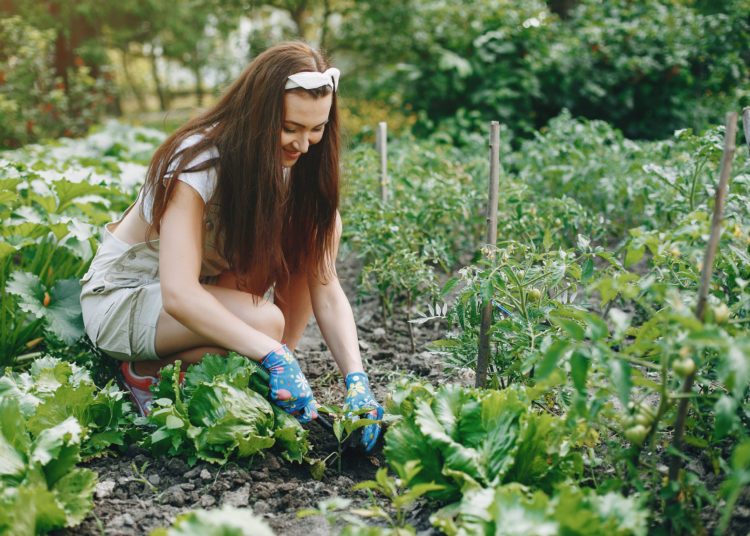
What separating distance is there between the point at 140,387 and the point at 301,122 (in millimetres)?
1046

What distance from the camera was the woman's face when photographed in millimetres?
1861

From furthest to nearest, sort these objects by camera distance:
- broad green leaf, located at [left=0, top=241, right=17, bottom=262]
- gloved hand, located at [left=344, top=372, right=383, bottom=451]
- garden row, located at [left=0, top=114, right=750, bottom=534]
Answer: broad green leaf, located at [left=0, top=241, right=17, bottom=262]
gloved hand, located at [left=344, top=372, right=383, bottom=451]
garden row, located at [left=0, top=114, right=750, bottom=534]

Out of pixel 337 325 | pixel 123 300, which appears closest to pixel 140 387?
pixel 123 300

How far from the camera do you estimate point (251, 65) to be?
1927 millimetres

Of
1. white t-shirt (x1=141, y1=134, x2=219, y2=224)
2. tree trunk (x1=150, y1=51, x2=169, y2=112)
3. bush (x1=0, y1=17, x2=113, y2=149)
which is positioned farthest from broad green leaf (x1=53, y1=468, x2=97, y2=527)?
tree trunk (x1=150, y1=51, x2=169, y2=112)

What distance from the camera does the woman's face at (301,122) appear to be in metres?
1.86

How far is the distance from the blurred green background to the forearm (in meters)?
2.66

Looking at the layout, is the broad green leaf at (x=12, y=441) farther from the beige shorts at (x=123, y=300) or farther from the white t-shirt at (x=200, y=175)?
the white t-shirt at (x=200, y=175)

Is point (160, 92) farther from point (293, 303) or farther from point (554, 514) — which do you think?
point (554, 514)

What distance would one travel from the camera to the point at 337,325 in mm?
2158

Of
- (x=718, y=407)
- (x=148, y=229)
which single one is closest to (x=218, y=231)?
(x=148, y=229)

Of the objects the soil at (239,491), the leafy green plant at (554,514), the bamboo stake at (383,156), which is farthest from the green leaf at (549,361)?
the bamboo stake at (383,156)

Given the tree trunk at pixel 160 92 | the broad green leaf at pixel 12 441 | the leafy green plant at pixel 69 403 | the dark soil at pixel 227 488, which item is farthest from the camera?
the tree trunk at pixel 160 92

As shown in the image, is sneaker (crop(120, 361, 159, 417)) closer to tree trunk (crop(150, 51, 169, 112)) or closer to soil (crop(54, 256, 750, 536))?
soil (crop(54, 256, 750, 536))
